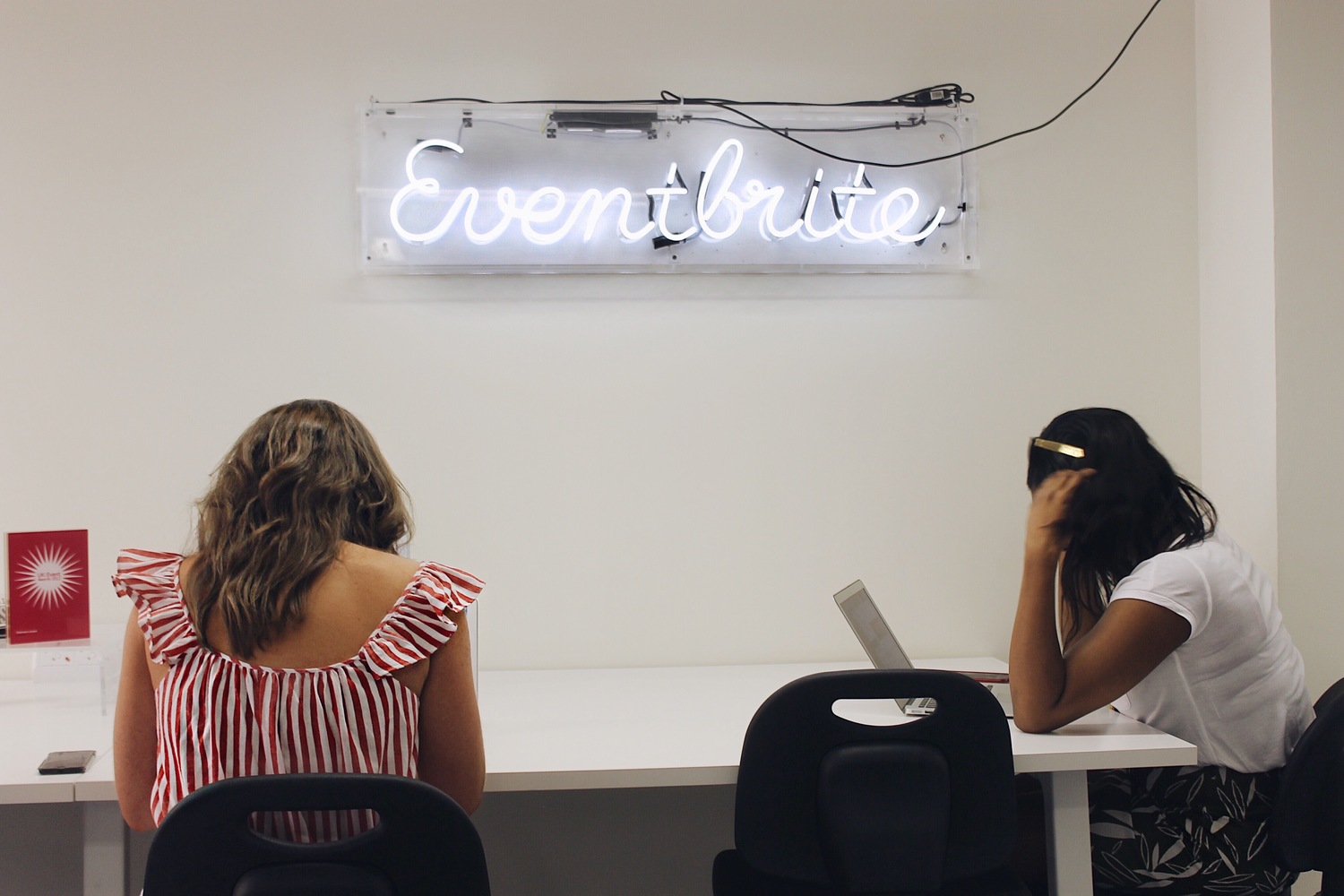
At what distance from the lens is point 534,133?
225cm

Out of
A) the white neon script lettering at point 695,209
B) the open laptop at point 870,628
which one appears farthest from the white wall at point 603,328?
the open laptop at point 870,628

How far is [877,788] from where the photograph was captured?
1270 millimetres

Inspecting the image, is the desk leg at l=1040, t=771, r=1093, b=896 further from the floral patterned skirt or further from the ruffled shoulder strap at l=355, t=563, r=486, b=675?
the ruffled shoulder strap at l=355, t=563, r=486, b=675

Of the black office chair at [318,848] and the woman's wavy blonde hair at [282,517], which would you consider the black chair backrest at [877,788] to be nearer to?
the black office chair at [318,848]

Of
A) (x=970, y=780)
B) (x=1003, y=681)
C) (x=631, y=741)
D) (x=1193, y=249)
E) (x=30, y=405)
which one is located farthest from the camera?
(x=1193, y=249)

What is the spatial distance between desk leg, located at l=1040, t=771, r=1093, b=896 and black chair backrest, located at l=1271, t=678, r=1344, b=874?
28 centimetres

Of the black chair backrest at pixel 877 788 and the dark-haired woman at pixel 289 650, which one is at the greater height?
the dark-haired woman at pixel 289 650

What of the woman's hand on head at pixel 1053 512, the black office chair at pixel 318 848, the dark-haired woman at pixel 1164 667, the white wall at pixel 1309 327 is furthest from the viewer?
the white wall at pixel 1309 327

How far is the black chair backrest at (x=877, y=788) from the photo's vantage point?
50.0 inches

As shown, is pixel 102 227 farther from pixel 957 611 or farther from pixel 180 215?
pixel 957 611

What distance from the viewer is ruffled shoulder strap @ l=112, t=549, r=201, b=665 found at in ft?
3.88

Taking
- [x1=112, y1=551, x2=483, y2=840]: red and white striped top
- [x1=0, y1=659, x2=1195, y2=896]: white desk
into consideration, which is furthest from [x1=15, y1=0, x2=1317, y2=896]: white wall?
[x1=112, y1=551, x2=483, y2=840]: red and white striped top

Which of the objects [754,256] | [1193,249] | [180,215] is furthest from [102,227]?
[1193,249]

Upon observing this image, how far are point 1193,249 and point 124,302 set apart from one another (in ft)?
8.83
